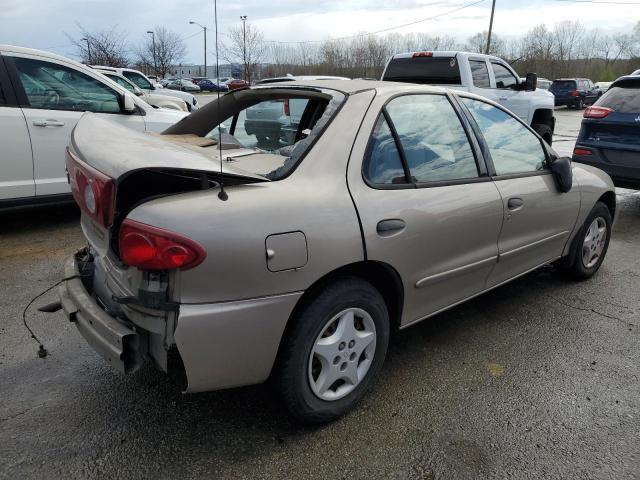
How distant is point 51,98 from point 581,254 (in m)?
5.25

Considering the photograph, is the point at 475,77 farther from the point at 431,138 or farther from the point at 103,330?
the point at 103,330

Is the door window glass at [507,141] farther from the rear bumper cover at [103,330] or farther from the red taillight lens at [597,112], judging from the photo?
the red taillight lens at [597,112]

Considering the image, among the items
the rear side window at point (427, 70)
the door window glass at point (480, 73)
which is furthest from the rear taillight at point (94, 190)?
the door window glass at point (480, 73)

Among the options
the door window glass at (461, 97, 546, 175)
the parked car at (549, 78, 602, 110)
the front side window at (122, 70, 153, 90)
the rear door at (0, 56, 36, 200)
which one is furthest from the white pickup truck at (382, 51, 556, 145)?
the parked car at (549, 78, 602, 110)

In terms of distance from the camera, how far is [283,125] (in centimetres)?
348

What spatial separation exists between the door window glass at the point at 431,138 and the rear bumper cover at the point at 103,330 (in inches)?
62.2

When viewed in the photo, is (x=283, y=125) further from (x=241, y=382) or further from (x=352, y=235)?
(x=241, y=382)

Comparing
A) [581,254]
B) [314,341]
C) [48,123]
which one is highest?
[48,123]

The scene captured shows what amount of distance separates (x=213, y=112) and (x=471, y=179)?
1.78 meters

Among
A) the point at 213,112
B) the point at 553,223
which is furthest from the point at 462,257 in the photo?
the point at 213,112

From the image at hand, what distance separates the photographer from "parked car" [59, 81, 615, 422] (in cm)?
189

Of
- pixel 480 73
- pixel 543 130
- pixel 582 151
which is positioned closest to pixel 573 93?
pixel 543 130

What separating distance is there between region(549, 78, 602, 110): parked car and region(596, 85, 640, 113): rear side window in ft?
88.8

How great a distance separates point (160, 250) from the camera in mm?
1832
